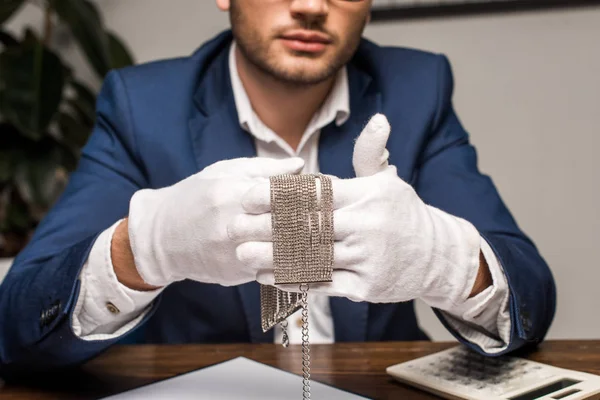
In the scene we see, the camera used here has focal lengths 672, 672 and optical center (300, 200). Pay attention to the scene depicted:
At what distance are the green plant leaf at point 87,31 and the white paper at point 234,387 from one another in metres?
1.36

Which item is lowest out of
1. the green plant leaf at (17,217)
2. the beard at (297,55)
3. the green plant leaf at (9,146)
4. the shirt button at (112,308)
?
the green plant leaf at (17,217)

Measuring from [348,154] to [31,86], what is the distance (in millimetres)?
1096

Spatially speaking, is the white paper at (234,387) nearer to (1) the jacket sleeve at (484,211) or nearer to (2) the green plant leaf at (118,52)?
(1) the jacket sleeve at (484,211)

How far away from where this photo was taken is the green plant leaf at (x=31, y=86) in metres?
1.79

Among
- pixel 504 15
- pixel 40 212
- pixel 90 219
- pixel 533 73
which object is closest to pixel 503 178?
pixel 533 73

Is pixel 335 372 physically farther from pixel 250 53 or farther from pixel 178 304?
pixel 250 53

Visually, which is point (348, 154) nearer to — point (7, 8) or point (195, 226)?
point (195, 226)

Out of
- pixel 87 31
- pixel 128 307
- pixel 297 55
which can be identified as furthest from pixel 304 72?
pixel 87 31

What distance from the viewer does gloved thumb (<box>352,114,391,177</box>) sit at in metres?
0.61

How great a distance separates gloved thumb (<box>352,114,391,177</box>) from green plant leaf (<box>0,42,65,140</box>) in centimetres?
136

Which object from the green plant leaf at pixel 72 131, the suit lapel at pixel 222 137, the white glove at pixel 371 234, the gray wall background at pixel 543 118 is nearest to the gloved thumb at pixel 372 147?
the white glove at pixel 371 234

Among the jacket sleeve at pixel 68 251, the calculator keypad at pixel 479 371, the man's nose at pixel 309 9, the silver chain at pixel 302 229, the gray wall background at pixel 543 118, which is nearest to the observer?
the silver chain at pixel 302 229

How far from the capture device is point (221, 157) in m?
1.09

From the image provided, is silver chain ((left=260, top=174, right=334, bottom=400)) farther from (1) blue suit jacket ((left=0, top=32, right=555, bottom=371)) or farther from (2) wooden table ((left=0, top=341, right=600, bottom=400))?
(1) blue suit jacket ((left=0, top=32, right=555, bottom=371))
